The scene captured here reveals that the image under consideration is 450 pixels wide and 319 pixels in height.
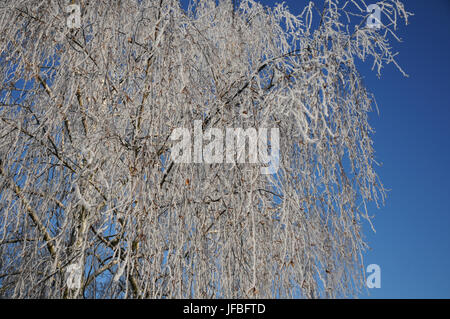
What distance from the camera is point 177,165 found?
6.40 feet

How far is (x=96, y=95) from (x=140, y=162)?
0.89m

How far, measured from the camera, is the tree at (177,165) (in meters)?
1.82

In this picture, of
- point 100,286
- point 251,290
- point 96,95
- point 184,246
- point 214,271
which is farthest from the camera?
point 100,286

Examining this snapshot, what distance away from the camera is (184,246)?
72.9 inches

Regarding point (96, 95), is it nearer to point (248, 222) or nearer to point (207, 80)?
point (207, 80)

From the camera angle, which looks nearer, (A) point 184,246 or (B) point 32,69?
(A) point 184,246

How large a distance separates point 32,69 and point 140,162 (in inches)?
39.2

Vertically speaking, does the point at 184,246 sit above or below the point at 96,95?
below

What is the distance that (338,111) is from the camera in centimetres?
210

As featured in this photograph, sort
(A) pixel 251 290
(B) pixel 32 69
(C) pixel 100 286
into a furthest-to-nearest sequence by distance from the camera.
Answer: (C) pixel 100 286, (B) pixel 32 69, (A) pixel 251 290

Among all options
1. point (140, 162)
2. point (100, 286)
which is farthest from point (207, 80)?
point (100, 286)

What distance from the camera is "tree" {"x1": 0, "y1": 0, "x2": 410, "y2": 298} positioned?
1.82 m
